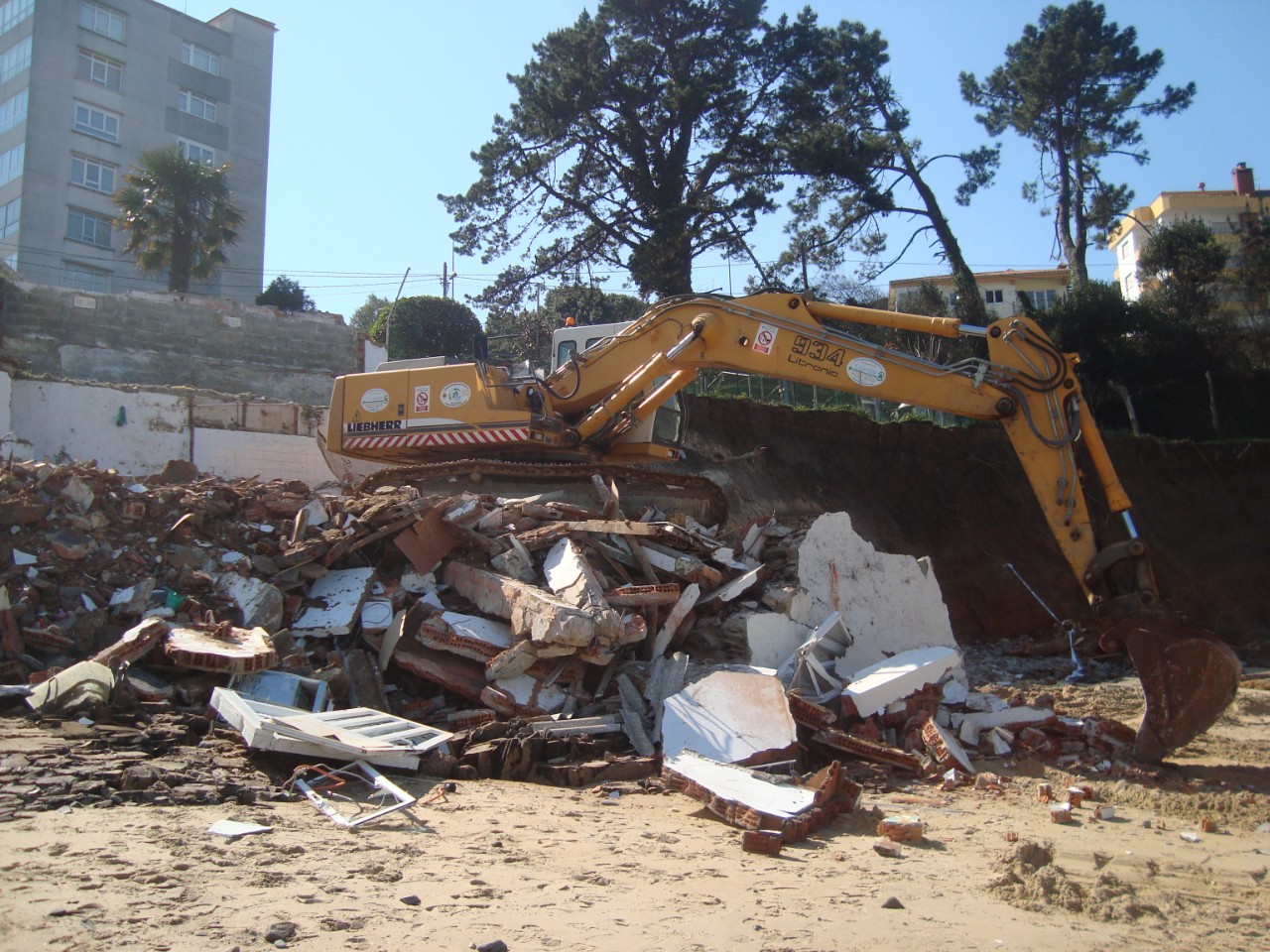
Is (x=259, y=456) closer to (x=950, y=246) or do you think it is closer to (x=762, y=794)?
(x=762, y=794)

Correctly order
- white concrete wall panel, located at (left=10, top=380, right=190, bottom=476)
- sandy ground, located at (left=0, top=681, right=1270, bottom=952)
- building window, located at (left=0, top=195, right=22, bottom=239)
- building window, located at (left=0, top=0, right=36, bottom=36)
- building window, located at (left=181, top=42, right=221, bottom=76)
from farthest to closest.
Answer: building window, located at (left=181, top=42, right=221, bottom=76) < building window, located at (left=0, top=0, right=36, bottom=36) < building window, located at (left=0, top=195, right=22, bottom=239) < white concrete wall panel, located at (left=10, top=380, right=190, bottom=476) < sandy ground, located at (left=0, top=681, right=1270, bottom=952)

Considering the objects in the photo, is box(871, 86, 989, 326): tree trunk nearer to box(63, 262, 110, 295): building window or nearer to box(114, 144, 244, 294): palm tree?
box(114, 144, 244, 294): palm tree

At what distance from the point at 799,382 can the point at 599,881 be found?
676 cm

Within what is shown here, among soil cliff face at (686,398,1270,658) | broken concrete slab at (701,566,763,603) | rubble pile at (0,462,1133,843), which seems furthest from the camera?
soil cliff face at (686,398,1270,658)

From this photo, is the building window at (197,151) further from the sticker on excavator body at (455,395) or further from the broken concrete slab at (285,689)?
the broken concrete slab at (285,689)

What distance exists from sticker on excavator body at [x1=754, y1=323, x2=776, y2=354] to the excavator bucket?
14.3ft

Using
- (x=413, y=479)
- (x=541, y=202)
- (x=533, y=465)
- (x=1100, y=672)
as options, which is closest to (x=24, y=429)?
(x=413, y=479)

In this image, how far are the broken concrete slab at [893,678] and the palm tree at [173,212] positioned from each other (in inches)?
922

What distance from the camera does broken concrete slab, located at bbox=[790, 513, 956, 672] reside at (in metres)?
9.41

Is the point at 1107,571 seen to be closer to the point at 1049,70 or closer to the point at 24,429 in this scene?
the point at 24,429

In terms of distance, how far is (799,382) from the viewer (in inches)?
403

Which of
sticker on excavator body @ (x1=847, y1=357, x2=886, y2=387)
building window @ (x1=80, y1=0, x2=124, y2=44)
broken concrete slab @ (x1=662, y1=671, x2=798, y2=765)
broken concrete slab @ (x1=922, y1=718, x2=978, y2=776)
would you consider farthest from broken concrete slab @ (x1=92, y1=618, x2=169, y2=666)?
building window @ (x1=80, y1=0, x2=124, y2=44)

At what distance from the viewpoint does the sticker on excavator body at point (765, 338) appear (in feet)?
33.7

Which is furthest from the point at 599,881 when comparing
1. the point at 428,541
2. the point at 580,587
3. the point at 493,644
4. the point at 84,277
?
the point at 84,277
